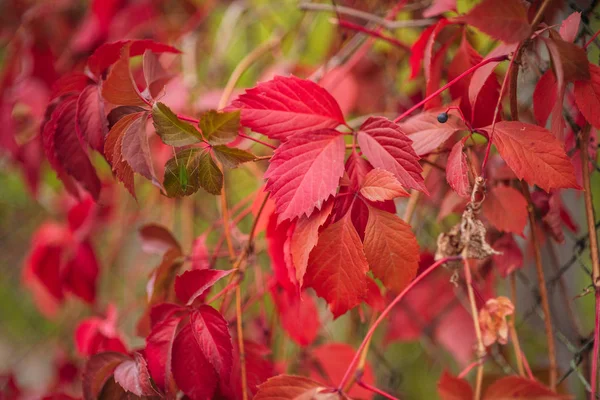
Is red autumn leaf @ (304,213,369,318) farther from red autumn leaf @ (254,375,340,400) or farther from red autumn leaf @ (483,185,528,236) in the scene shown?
red autumn leaf @ (483,185,528,236)

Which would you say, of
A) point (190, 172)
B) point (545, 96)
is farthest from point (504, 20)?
point (190, 172)

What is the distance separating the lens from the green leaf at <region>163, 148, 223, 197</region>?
47 centimetres

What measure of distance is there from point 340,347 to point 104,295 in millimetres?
1171

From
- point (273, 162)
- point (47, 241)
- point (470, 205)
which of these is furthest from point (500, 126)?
point (47, 241)

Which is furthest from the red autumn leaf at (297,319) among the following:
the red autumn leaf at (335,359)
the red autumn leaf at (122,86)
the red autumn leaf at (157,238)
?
the red autumn leaf at (122,86)

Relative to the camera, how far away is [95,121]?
0.54 meters

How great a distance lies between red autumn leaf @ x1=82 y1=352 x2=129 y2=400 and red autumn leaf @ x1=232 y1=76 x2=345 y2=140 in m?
0.30

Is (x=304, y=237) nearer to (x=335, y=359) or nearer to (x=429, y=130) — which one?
(x=429, y=130)

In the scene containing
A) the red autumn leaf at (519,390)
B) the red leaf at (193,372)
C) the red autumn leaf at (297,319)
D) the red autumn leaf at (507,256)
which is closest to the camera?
the red autumn leaf at (519,390)

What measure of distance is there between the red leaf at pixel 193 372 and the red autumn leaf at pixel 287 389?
0.07 metres

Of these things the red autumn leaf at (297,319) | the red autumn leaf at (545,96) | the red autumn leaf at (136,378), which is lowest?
the red autumn leaf at (297,319)

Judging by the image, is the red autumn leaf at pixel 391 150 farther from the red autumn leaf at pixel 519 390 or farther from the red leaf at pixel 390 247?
the red autumn leaf at pixel 519 390

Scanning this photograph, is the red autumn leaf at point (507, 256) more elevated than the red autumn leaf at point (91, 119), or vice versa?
the red autumn leaf at point (91, 119)

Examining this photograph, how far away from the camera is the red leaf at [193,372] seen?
519 millimetres
